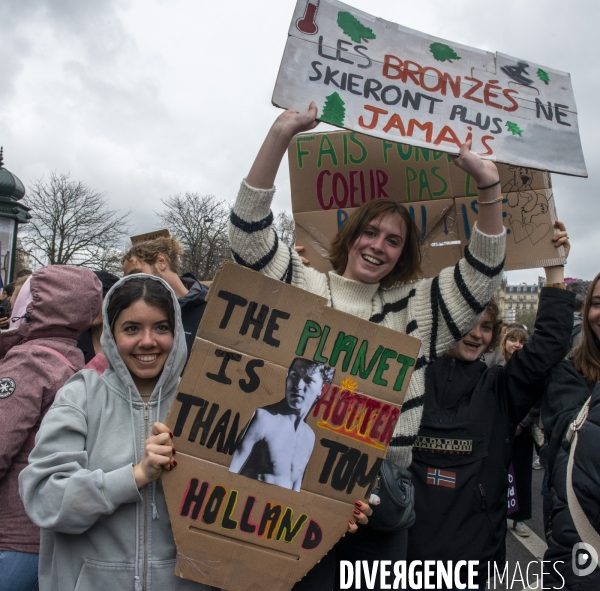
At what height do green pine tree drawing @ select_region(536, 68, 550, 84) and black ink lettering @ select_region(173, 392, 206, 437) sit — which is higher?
green pine tree drawing @ select_region(536, 68, 550, 84)

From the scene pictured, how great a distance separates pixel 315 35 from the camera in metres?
2.08

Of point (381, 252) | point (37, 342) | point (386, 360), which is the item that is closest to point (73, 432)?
point (37, 342)

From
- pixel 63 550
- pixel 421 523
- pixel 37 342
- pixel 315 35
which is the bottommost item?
pixel 63 550

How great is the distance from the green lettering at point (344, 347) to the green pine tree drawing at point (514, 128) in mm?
1196

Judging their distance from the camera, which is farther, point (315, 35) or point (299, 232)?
point (299, 232)

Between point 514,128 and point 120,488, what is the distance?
196cm

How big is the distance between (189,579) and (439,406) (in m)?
1.26

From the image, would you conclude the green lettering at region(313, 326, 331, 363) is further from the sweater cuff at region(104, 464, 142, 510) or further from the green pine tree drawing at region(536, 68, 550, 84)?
the green pine tree drawing at region(536, 68, 550, 84)

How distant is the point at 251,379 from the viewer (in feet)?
5.30

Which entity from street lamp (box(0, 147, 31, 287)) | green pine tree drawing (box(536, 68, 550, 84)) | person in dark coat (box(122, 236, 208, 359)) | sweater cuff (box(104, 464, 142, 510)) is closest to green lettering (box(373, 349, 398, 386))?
sweater cuff (box(104, 464, 142, 510))

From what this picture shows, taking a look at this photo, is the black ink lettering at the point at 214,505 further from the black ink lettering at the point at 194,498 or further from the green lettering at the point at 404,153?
the green lettering at the point at 404,153

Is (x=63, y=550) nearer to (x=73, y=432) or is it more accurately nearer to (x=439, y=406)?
(x=73, y=432)

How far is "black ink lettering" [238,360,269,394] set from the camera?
5.28 ft

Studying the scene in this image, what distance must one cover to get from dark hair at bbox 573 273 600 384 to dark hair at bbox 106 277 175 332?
160 centimetres
